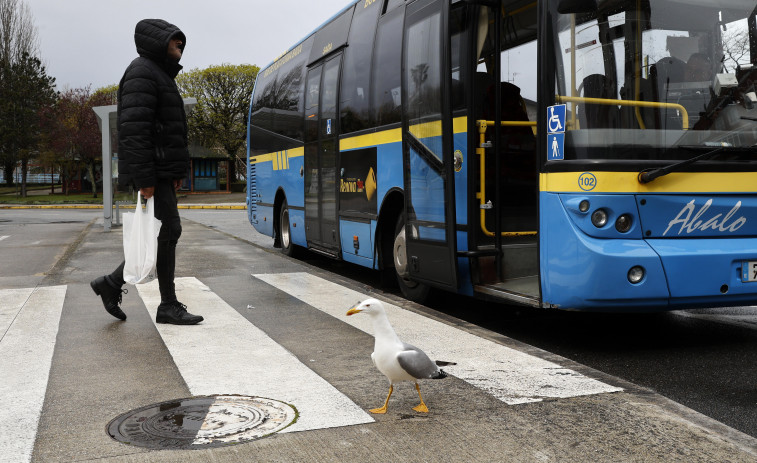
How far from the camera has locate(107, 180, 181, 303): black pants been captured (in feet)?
20.6

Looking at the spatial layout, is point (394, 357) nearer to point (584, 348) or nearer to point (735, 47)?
point (584, 348)

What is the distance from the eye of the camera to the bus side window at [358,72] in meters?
9.17

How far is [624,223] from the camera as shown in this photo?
17.9ft

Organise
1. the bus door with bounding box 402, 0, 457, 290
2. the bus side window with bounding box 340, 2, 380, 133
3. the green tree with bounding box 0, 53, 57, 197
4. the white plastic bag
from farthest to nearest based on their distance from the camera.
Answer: the green tree with bounding box 0, 53, 57, 197
the bus side window with bounding box 340, 2, 380, 133
the bus door with bounding box 402, 0, 457, 290
the white plastic bag

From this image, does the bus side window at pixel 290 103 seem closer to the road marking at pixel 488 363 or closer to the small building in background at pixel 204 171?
the road marking at pixel 488 363

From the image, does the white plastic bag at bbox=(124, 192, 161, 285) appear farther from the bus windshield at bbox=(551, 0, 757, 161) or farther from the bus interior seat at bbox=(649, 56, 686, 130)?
the bus interior seat at bbox=(649, 56, 686, 130)

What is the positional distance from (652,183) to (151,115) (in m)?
3.72

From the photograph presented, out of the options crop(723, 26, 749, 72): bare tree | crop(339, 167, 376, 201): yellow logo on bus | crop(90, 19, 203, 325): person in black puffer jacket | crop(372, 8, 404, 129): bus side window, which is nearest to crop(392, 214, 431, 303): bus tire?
crop(339, 167, 376, 201): yellow logo on bus

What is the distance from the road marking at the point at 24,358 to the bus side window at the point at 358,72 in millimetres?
3790

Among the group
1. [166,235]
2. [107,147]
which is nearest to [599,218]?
[166,235]

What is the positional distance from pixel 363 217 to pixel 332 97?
199 centimetres

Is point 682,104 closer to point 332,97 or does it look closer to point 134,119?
point 134,119

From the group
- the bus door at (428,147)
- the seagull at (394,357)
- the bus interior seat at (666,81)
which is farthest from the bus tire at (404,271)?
the seagull at (394,357)

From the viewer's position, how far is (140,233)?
6199 mm
